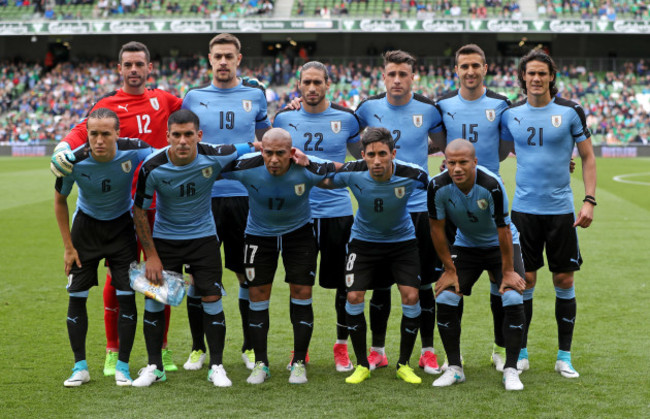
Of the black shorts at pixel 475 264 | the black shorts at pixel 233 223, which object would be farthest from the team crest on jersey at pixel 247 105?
the black shorts at pixel 475 264

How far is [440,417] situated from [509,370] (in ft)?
2.88

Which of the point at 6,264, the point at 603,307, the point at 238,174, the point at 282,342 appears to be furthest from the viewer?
the point at 6,264

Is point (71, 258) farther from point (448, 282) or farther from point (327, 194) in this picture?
point (448, 282)

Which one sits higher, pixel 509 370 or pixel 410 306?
pixel 410 306

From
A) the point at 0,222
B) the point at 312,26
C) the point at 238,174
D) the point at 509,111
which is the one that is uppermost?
the point at 312,26

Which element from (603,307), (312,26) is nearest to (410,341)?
(603,307)

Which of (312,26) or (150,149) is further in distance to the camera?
(312,26)

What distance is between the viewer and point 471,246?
18.3ft

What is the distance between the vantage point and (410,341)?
563cm

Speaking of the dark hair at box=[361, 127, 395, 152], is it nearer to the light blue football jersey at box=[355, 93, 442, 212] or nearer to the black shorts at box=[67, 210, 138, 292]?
the light blue football jersey at box=[355, 93, 442, 212]

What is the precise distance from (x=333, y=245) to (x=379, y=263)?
505 millimetres

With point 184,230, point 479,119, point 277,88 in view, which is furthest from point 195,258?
point 277,88

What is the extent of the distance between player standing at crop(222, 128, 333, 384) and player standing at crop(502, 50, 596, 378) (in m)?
1.55

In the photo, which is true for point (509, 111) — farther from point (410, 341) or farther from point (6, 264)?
point (6, 264)
